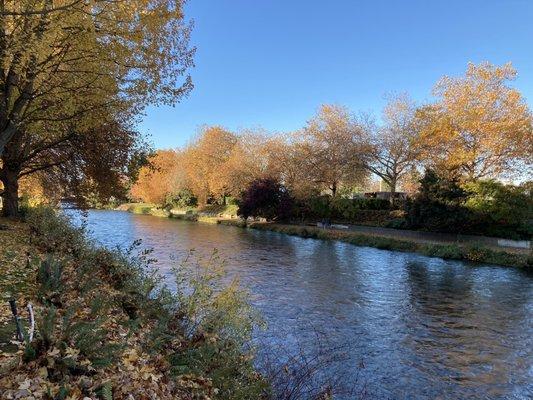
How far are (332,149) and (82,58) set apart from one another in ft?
114

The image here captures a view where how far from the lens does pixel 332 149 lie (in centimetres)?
4275

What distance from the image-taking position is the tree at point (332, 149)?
138ft

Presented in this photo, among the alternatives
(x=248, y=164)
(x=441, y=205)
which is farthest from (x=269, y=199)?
(x=441, y=205)

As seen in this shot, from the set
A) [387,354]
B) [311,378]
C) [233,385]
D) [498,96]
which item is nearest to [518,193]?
[498,96]

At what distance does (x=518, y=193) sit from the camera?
88.9 feet

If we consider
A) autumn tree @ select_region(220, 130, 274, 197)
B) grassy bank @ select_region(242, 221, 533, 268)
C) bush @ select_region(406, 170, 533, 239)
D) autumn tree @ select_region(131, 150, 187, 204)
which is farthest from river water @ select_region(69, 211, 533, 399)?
autumn tree @ select_region(131, 150, 187, 204)

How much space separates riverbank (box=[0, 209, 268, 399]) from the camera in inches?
153

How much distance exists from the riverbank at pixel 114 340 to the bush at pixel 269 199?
1362 inches

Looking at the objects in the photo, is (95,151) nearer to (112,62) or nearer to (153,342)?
(112,62)

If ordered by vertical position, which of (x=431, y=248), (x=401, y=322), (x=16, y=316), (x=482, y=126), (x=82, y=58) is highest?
(x=482, y=126)

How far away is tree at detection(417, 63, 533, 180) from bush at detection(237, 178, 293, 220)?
16767mm

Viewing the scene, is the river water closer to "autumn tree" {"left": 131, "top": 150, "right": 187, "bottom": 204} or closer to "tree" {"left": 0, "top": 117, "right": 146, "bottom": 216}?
"tree" {"left": 0, "top": 117, "right": 146, "bottom": 216}

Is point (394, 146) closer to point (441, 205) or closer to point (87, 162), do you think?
point (441, 205)

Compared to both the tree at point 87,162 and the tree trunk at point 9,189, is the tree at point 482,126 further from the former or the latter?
the tree trunk at point 9,189
